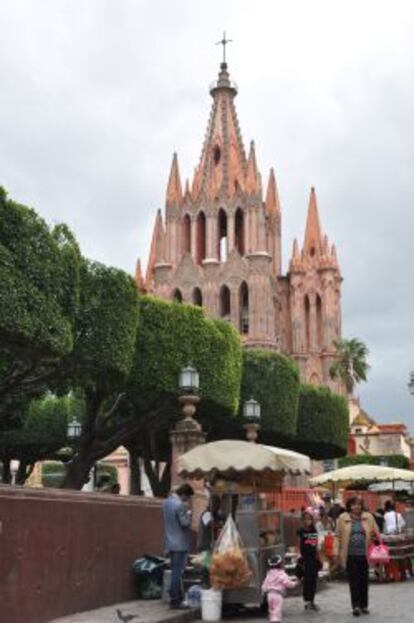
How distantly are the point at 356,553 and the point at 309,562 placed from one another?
1072mm

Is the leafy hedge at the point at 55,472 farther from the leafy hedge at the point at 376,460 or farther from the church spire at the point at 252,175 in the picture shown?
the church spire at the point at 252,175

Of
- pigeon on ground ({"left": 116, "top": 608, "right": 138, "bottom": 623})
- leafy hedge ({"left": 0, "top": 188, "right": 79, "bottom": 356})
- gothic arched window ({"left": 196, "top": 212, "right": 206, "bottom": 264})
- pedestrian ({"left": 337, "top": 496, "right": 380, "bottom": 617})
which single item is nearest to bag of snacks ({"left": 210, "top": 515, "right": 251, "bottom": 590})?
pigeon on ground ({"left": 116, "top": 608, "right": 138, "bottom": 623})

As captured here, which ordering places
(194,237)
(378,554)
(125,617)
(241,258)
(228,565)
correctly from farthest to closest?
(194,237)
(241,258)
(378,554)
(228,565)
(125,617)

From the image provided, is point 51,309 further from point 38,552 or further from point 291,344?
point 291,344

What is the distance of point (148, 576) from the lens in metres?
13.2

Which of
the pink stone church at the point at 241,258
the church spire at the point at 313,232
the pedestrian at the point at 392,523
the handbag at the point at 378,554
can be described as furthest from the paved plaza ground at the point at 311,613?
the church spire at the point at 313,232

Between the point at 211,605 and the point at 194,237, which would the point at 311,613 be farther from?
the point at 194,237

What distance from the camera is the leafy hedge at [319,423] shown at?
42.6 meters

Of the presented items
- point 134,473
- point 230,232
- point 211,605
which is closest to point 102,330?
point 211,605

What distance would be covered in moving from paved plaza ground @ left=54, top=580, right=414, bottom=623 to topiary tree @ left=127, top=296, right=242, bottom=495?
11278 mm

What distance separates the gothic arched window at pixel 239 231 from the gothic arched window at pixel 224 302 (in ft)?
12.7

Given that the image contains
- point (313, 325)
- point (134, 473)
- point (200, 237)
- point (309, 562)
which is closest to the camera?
point (309, 562)

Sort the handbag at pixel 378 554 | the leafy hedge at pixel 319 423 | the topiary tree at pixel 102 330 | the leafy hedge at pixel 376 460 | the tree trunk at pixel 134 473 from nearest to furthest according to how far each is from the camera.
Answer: the handbag at pixel 378 554, the topiary tree at pixel 102 330, the tree trunk at pixel 134 473, the leafy hedge at pixel 319 423, the leafy hedge at pixel 376 460

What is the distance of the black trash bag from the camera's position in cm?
1314
